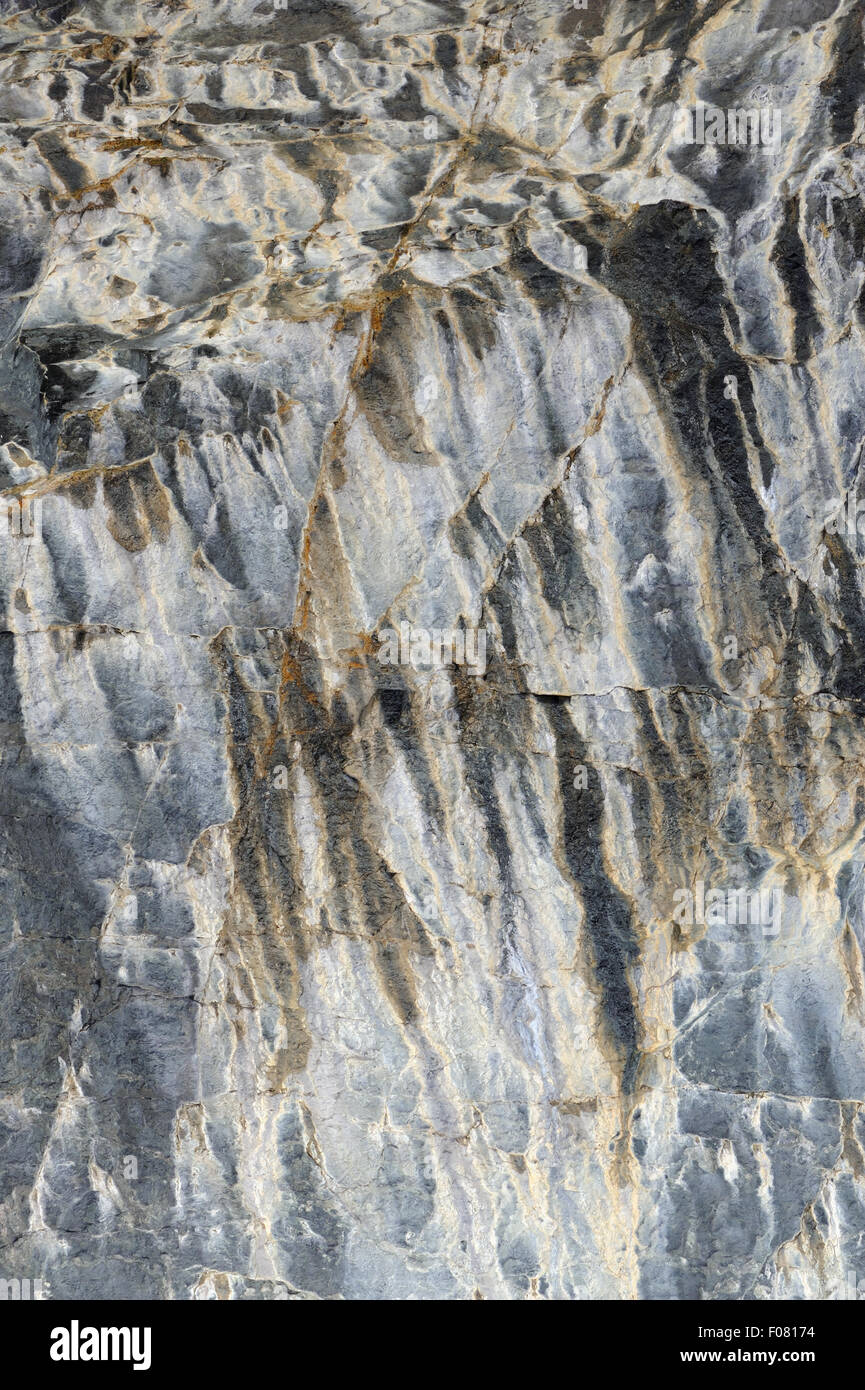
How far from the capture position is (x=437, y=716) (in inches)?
248

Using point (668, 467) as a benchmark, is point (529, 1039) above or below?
below

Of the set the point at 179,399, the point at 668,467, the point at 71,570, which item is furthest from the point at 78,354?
the point at 668,467

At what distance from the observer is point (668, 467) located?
5977 mm

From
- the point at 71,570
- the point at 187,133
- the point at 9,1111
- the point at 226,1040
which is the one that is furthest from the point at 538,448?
the point at 9,1111

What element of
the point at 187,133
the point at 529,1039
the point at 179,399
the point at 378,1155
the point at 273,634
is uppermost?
the point at 187,133

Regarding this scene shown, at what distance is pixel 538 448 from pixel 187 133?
234 cm

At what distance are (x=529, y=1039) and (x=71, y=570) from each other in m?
3.84

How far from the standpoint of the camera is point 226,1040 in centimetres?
664

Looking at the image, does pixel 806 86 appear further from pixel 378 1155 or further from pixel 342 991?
pixel 378 1155

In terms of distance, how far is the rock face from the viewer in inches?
219

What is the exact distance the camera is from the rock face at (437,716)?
5574 millimetres
